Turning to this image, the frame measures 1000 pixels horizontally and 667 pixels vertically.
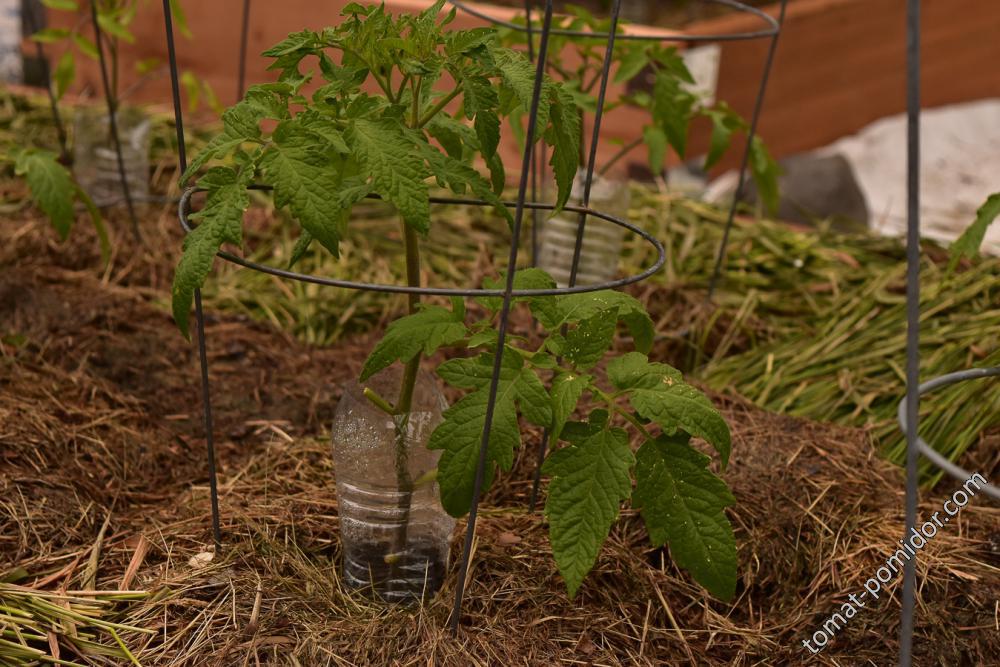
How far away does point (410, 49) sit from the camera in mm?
1277

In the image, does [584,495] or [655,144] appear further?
[655,144]

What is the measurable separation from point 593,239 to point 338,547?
1222 mm

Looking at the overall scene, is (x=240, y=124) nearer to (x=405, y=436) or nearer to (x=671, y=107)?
(x=405, y=436)

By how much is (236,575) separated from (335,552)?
0.57 ft

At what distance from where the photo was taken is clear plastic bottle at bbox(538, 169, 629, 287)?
2.64 meters

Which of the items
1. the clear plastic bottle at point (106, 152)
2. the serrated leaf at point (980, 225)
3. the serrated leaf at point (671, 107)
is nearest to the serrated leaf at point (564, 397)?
the serrated leaf at point (980, 225)

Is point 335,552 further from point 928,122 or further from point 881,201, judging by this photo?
point 928,122

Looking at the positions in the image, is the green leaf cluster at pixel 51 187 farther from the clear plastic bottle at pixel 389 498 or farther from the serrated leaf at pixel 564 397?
the serrated leaf at pixel 564 397

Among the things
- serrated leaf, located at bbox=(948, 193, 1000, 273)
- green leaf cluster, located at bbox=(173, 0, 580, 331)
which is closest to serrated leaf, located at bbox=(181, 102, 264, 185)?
green leaf cluster, located at bbox=(173, 0, 580, 331)

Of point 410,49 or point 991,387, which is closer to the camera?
point 410,49

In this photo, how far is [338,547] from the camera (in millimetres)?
1688

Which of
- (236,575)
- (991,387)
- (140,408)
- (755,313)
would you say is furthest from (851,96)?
(236,575)

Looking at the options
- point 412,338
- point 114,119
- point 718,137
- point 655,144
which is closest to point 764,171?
point 718,137

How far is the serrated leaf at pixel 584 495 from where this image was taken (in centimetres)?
131
